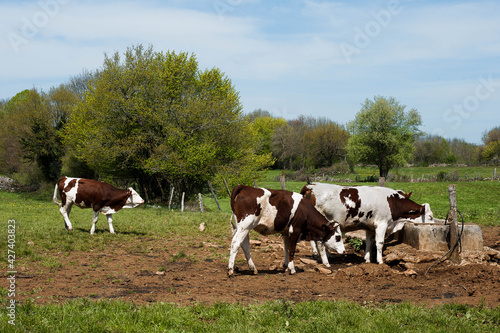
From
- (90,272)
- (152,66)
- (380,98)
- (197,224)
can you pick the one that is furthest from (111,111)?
(380,98)

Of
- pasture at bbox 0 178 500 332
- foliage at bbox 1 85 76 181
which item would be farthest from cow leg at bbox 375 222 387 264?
foliage at bbox 1 85 76 181

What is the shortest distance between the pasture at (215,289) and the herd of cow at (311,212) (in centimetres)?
73

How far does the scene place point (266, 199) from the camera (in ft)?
33.3

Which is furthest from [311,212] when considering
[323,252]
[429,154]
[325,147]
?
[429,154]

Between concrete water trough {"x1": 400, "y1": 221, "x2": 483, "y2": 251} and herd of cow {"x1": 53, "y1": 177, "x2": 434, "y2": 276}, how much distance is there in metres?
0.65

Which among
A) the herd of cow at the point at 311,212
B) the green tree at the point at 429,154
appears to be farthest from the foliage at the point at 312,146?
A: the herd of cow at the point at 311,212

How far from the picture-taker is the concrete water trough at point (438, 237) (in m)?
11.1

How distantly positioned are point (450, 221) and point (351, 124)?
55.3 m

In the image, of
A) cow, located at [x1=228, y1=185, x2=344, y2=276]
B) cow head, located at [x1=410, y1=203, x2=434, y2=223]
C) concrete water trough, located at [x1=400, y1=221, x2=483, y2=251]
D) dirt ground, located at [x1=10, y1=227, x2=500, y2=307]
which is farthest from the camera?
cow head, located at [x1=410, y1=203, x2=434, y2=223]

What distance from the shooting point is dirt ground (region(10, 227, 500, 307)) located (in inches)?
303

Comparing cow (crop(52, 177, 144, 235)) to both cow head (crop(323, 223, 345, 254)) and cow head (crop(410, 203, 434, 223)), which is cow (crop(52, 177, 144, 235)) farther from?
cow head (crop(410, 203, 434, 223))

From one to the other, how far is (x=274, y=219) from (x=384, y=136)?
2130 inches

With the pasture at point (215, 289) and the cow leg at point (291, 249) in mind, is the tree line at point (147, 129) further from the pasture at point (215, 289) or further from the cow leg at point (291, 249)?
the cow leg at point (291, 249)

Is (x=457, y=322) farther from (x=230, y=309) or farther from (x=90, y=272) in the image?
(x=90, y=272)
